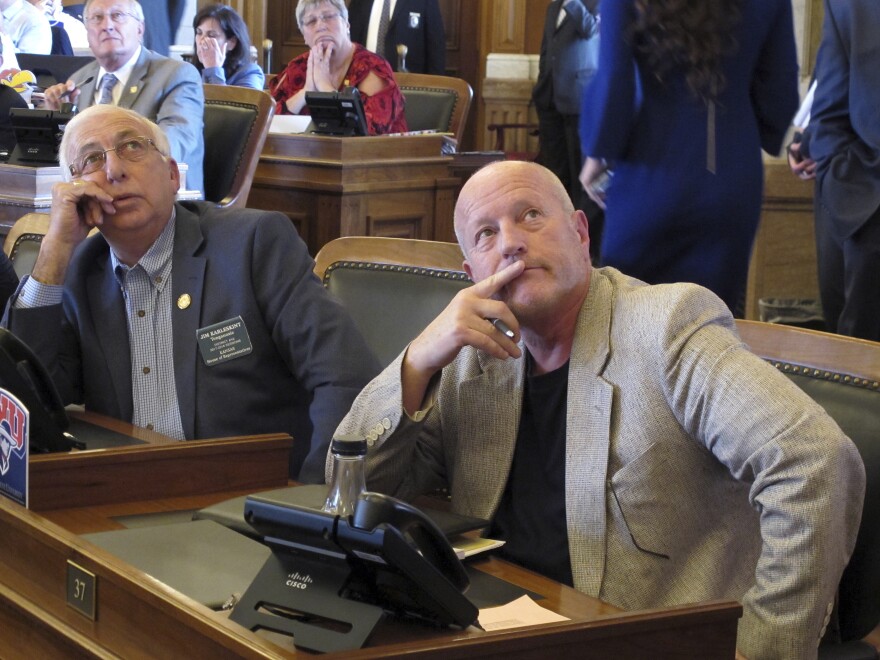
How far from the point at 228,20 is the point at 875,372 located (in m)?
5.51

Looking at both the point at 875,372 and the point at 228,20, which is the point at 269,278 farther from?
the point at 228,20

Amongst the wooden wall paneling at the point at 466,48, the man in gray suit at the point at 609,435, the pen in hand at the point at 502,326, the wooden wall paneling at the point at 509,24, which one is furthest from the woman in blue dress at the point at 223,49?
the pen in hand at the point at 502,326

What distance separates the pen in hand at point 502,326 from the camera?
164 cm

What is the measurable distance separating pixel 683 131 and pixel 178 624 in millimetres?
1528

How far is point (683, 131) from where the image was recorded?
238 cm

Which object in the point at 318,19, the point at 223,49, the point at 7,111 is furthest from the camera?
the point at 223,49

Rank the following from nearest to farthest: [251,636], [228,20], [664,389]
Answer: [251,636] < [664,389] < [228,20]

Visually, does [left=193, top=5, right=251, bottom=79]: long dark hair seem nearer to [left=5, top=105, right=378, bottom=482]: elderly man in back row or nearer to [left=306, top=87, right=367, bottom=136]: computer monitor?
[left=306, top=87, right=367, bottom=136]: computer monitor

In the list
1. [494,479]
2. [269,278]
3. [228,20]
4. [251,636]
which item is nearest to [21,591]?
[251,636]

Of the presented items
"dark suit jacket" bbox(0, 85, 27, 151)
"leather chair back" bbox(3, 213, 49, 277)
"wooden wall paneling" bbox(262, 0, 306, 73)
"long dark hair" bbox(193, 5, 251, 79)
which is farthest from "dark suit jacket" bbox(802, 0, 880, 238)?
"wooden wall paneling" bbox(262, 0, 306, 73)

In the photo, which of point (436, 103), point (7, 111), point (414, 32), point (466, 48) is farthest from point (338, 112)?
point (466, 48)

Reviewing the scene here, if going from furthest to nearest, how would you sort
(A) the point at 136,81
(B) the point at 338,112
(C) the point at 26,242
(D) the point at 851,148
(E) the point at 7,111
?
(A) the point at 136,81
(B) the point at 338,112
(E) the point at 7,111
(D) the point at 851,148
(C) the point at 26,242

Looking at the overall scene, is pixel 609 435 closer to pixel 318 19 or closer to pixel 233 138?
pixel 233 138

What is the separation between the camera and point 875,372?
5.32ft
